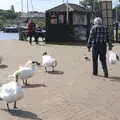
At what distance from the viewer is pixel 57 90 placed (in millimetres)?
12898

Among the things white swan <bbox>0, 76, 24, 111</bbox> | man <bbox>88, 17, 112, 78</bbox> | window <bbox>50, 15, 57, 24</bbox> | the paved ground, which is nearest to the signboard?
window <bbox>50, 15, 57, 24</bbox>

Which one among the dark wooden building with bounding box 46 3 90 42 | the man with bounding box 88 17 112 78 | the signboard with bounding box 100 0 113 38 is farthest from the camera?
the signboard with bounding box 100 0 113 38

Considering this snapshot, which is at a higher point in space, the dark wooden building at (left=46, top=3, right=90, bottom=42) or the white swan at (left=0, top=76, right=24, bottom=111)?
the dark wooden building at (left=46, top=3, right=90, bottom=42)

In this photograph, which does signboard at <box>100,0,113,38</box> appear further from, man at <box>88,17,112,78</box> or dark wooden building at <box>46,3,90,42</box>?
man at <box>88,17,112,78</box>

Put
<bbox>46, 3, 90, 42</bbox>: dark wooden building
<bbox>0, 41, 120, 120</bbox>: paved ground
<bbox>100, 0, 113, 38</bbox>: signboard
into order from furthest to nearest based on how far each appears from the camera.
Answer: <bbox>100, 0, 113, 38</bbox>: signboard → <bbox>46, 3, 90, 42</bbox>: dark wooden building → <bbox>0, 41, 120, 120</bbox>: paved ground

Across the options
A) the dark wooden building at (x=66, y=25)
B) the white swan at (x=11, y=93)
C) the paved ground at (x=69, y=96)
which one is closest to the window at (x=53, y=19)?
the dark wooden building at (x=66, y=25)

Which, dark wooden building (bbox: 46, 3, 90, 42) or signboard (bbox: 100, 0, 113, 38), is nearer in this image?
dark wooden building (bbox: 46, 3, 90, 42)

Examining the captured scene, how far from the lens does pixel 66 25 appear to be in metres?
34.4

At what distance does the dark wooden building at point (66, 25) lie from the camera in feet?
113

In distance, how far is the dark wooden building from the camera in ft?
113

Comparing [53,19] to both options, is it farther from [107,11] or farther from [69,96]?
[69,96]

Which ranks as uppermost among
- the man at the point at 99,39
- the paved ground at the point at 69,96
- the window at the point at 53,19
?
the window at the point at 53,19

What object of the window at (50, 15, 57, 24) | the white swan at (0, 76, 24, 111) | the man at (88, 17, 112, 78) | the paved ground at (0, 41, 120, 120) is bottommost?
the paved ground at (0, 41, 120, 120)

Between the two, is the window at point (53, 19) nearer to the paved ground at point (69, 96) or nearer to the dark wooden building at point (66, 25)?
the dark wooden building at point (66, 25)
